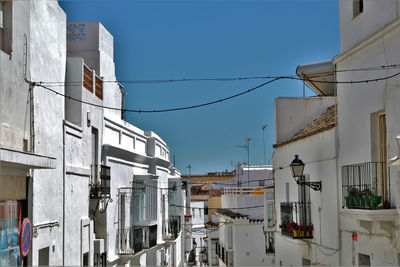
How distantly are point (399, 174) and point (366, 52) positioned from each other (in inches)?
118

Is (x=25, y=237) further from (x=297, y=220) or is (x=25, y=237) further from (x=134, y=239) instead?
(x=134, y=239)

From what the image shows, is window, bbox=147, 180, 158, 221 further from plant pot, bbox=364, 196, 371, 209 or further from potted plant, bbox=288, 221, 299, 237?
plant pot, bbox=364, 196, 371, 209

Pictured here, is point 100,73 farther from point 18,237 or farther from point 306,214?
point 18,237

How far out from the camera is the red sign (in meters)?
10.2

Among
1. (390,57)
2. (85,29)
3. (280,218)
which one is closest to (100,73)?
(85,29)

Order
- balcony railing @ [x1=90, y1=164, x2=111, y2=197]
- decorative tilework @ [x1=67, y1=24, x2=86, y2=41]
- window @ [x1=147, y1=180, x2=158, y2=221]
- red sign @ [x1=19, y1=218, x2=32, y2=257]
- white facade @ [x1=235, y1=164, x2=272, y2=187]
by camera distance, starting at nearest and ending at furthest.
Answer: red sign @ [x1=19, y1=218, x2=32, y2=257]
balcony railing @ [x1=90, y1=164, x2=111, y2=197]
decorative tilework @ [x1=67, y1=24, x2=86, y2=41]
window @ [x1=147, y1=180, x2=158, y2=221]
white facade @ [x1=235, y1=164, x2=272, y2=187]

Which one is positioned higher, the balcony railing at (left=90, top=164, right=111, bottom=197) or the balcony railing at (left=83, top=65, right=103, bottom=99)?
the balcony railing at (left=83, top=65, right=103, bottom=99)

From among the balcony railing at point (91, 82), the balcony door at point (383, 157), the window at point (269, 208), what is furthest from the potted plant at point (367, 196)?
the window at point (269, 208)

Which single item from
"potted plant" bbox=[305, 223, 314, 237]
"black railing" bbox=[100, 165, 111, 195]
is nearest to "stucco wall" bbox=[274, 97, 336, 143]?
"potted plant" bbox=[305, 223, 314, 237]

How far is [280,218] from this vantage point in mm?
19344

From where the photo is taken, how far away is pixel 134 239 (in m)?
19.8

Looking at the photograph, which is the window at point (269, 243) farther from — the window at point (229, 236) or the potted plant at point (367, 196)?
the potted plant at point (367, 196)

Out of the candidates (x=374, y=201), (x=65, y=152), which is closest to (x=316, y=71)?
(x=374, y=201)

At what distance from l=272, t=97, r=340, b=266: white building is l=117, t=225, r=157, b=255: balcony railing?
4.47 meters
